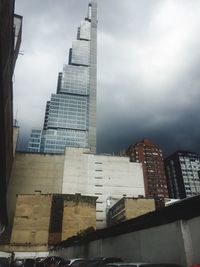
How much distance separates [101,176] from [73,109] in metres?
91.8

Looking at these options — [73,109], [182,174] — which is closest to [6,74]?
[182,174]

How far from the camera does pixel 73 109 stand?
15925 cm

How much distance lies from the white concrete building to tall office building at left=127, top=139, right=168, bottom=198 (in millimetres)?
54267

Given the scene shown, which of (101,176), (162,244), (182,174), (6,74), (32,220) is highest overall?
(182,174)

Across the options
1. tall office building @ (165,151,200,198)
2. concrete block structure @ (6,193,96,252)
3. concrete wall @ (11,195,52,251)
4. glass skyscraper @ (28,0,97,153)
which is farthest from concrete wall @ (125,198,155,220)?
glass skyscraper @ (28,0,97,153)

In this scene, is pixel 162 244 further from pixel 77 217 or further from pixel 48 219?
pixel 48 219

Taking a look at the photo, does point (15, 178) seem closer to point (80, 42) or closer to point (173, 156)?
point (173, 156)

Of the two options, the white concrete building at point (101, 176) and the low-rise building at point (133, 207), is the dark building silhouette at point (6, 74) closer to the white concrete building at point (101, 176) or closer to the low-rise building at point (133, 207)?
the low-rise building at point (133, 207)

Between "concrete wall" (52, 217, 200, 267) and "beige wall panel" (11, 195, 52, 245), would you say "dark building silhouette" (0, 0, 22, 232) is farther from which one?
"beige wall panel" (11, 195, 52, 245)

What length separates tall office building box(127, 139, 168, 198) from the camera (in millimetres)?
128000

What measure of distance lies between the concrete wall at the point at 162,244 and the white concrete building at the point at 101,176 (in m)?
54.6

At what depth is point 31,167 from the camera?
2719 inches

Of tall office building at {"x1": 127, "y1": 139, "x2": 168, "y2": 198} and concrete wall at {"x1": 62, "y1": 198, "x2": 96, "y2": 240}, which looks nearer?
concrete wall at {"x1": 62, "y1": 198, "x2": 96, "y2": 240}

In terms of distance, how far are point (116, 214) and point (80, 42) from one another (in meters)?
161
